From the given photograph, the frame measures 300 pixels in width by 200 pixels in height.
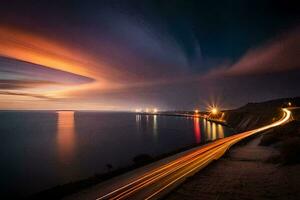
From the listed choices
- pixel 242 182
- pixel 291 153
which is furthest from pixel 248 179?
pixel 291 153

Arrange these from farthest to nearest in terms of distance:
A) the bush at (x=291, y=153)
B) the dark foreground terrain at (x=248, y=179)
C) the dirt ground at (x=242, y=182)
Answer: the bush at (x=291, y=153), the dark foreground terrain at (x=248, y=179), the dirt ground at (x=242, y=182)

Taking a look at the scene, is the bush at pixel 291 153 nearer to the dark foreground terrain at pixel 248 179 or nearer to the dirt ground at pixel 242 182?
the dark foreground terrain at pixel 248 179

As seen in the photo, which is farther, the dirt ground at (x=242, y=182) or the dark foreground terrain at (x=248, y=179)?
the dark foreground terrain at (x=248, y=179)

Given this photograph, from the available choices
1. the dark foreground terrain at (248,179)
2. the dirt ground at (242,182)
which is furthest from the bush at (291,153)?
the dirt ground at (242,182)

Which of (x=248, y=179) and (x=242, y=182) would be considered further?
(x=248, y=179)

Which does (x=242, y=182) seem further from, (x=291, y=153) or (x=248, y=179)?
(x=291, y=153)

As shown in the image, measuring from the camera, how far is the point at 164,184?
1866 centimetres

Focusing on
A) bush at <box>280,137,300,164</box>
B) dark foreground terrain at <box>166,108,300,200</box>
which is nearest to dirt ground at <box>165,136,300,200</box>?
dark foreground terrain at <box>166,108,300,200</box>

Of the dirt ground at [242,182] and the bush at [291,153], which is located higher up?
the bush at [291,153]

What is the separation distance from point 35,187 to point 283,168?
3177cm

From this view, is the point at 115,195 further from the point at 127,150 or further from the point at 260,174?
the point at 127,150

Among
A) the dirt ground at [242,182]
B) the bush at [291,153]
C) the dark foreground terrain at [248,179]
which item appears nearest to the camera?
the dirt ground at [242,182]

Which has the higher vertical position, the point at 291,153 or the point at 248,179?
the point at 291,153

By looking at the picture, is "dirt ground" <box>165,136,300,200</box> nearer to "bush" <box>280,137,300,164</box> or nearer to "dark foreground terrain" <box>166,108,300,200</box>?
"dark foreground terrain" <box>166,108,300,200</box>
